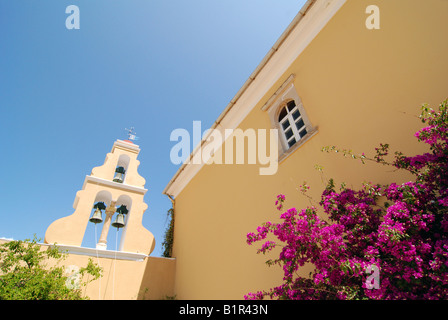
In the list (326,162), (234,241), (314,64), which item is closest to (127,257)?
(234,241)

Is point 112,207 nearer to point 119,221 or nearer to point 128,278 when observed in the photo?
point 119,221

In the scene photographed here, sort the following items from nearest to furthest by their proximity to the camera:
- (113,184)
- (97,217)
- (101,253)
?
(101,253) → (97,217) → (113,184)

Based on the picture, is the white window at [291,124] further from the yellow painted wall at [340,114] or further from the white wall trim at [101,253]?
the white wall trim at [101,253]

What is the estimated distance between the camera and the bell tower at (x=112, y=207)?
6.60m

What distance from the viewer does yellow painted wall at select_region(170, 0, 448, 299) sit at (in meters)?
2.95

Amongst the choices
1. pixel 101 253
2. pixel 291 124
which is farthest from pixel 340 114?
pixel 101 253

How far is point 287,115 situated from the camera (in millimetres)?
5012

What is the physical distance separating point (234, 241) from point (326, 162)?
276 centimetres

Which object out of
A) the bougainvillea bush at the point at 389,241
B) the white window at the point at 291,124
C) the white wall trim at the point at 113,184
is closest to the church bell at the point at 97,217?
the white wall trim at the point at 113,184

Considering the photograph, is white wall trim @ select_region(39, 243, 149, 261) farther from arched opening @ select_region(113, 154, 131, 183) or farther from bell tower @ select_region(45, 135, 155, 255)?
arched opening @ select_region(113, 154, 131, 183)

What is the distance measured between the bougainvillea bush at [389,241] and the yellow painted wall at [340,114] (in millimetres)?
793

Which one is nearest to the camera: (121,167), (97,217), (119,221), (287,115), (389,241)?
(389,241)

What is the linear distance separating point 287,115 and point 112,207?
5.78 metres

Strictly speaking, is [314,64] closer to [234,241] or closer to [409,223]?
[409,223]
